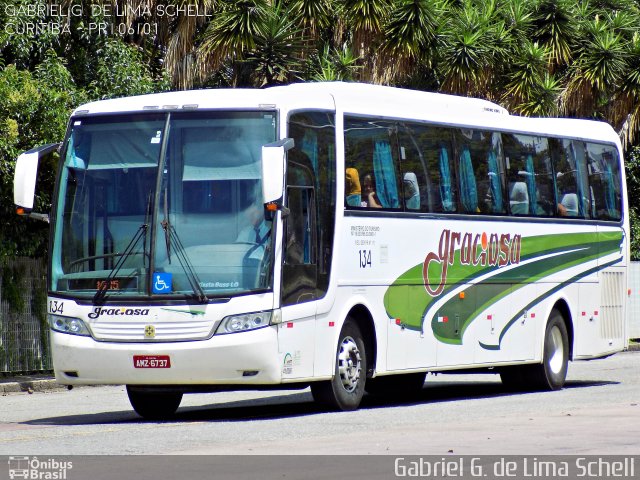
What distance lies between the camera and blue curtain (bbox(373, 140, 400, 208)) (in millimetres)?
16062

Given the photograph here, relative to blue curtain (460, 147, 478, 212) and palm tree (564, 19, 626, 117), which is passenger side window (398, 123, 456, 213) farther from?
palm tree (564, 19, 626, 117)

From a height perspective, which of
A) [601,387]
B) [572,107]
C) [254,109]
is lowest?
[601,387]

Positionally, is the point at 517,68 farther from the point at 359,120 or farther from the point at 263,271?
the point at 263,271

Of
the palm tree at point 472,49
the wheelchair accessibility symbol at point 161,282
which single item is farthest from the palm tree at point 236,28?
the wheelchair accessibility symbol at point 161,282

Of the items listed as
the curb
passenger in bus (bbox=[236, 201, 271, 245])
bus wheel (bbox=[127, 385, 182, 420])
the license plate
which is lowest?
the curb

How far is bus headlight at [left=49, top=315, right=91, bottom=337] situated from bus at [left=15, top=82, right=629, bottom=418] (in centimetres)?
2

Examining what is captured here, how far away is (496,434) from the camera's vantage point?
12156 millimetres

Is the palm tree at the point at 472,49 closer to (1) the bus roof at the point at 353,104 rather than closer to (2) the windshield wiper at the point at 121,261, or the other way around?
(1) the bus roof at the point at 353,104

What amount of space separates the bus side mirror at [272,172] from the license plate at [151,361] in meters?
1.85

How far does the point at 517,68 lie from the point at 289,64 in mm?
5611

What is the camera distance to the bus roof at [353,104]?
48.1 ft

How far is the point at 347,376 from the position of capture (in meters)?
15.4
